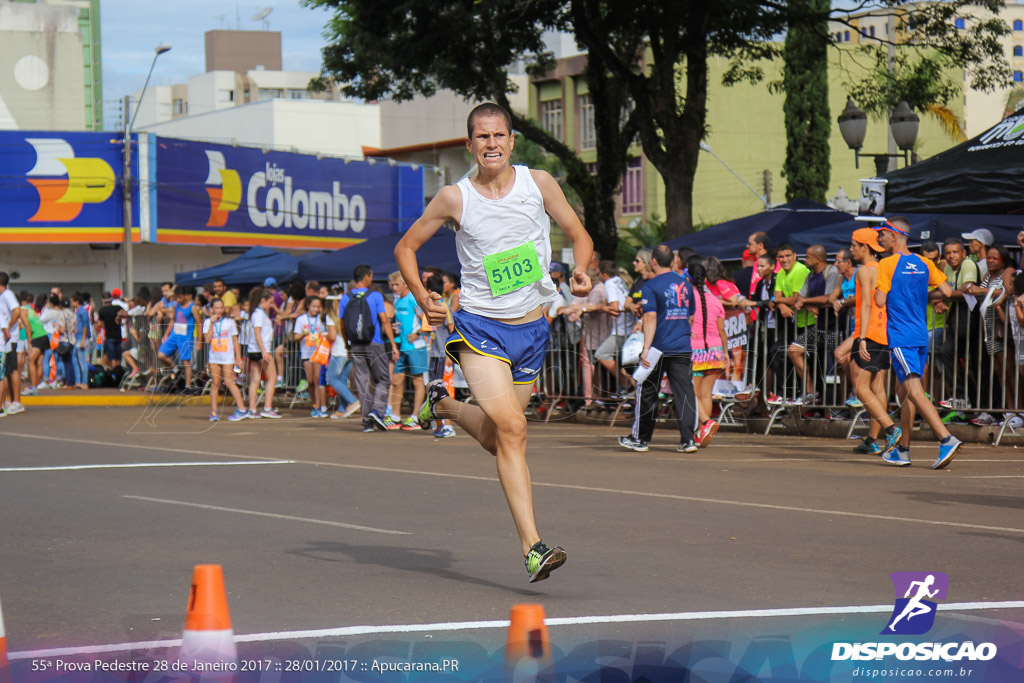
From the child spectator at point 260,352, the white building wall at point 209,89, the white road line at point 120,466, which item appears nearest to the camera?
the white road line at point 120,466

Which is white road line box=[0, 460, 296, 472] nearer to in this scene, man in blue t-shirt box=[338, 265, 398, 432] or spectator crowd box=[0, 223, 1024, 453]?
spectator crowd box=[0, 223, 1024, 453]

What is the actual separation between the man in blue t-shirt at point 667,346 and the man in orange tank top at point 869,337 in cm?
173

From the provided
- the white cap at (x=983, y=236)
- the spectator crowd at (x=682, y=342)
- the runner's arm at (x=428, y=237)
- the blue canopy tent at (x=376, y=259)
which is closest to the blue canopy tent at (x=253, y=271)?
the blue canopy tent at (x=376, y=259)

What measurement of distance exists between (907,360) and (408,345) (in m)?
6.98

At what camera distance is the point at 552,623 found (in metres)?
5.44

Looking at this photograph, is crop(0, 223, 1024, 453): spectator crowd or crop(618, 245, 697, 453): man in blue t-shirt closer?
crop(618, 245, 697, 453): man in blue t-shirt

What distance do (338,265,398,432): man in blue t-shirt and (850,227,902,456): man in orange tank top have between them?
648 cm

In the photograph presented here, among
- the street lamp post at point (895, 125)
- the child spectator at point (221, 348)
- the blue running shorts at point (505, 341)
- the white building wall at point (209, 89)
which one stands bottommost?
the child spectator at point (221, 348)

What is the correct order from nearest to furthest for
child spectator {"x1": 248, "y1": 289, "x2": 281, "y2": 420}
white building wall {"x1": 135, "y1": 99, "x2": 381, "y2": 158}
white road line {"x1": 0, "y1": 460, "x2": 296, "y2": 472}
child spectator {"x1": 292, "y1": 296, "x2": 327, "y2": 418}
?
white road line {"x1": 0, "y1": 460, "x2": 296, "y2": 472}
child spectator {"x1": 248, "y1": 289, "x2": 281, "y2": 420}
child spectator {"x1": 292, "y1": 296, "x2": 327, "y2": 418}
white building wall {"x1": 135, "y1": 99, "x2": 381, "y2": 158}

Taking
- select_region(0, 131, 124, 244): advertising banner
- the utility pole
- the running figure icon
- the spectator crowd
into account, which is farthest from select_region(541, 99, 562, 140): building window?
the running figure icon

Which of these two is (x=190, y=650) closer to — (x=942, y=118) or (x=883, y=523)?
(x=883, y=523)

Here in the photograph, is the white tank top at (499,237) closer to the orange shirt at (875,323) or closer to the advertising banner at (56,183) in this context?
the orange shirt at (875,323)

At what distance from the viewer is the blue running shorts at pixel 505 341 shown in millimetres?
6609

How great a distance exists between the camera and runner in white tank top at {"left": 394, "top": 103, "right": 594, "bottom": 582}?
21.3 feet
